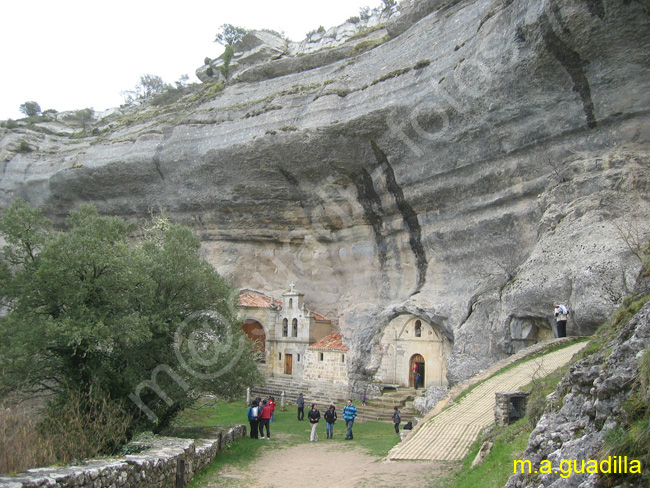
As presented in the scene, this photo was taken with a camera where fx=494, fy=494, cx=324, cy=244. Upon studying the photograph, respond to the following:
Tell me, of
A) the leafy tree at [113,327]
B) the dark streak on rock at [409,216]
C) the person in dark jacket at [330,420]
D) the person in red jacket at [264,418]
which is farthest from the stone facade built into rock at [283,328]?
the leafy tree at [113,327]

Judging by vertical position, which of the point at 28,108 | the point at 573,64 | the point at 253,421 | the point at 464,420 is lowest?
the point at 253,421

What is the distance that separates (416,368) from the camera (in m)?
25.4

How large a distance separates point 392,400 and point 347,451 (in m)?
9.57

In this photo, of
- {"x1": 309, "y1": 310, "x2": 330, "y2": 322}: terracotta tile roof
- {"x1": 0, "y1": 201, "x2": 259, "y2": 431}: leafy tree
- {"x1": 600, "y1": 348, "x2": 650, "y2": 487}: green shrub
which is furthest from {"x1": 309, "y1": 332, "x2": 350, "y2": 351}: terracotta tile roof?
{"x1": 600, "y1": 348, "x2": 650, "y2": 487}: green shrub

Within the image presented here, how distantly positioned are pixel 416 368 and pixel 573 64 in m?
15.6

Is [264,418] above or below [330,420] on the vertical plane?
above

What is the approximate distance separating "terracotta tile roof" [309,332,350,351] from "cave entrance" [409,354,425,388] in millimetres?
3516

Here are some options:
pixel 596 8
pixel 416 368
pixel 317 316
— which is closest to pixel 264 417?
pixel 416 368

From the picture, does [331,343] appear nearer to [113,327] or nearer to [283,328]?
[283,328]

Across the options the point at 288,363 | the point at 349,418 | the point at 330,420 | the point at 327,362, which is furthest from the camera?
the point at 288,363

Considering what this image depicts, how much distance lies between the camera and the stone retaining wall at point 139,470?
5.73m

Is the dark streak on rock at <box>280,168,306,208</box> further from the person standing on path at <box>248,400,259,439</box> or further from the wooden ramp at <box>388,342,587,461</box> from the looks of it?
the wooden ramp at <box>388,342,587,461</box>

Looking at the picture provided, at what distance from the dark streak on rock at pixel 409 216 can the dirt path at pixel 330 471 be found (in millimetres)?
13893

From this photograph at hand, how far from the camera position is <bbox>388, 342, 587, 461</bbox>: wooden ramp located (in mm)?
9852
